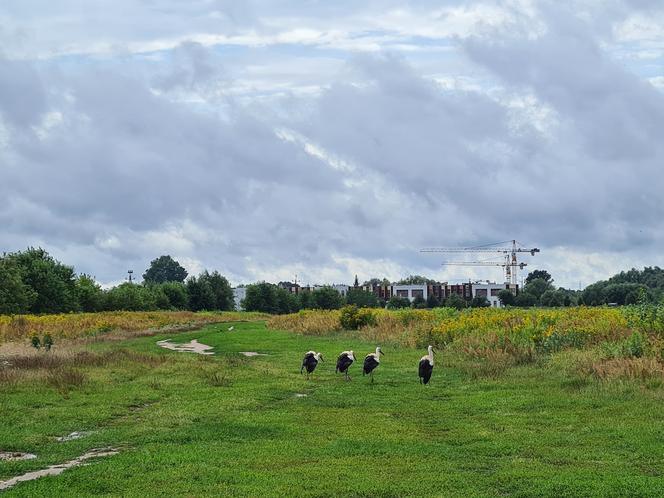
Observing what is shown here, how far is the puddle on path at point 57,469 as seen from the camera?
41.0 feet

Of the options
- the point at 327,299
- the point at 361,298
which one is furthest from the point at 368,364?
the point at 361,298

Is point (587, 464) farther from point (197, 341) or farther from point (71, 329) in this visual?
point (71, 329)

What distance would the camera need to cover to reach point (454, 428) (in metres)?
17.0

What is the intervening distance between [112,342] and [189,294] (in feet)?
275

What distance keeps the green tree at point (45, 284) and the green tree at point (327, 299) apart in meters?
46.7

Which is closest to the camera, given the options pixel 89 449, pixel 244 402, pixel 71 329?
pixel 89 449

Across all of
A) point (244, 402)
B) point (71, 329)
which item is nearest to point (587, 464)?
point (244, 402)

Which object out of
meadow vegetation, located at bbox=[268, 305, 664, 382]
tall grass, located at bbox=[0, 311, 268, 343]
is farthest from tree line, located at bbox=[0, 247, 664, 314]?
meadow vegetation, located at bbox=[268, 305, 664, 382]

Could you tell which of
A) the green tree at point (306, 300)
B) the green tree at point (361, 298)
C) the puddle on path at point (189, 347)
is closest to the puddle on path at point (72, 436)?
the puddle on path at point (189, 347)

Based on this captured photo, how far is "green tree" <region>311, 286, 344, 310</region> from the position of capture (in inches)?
5374

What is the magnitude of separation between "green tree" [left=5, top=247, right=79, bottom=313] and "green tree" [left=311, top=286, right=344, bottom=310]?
4667 cm

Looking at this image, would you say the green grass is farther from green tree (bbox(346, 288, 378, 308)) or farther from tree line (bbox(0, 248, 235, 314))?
green tree (bbox(346, 288, 378, 308))

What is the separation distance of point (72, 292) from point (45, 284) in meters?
7.93

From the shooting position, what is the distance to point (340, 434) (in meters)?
16.3
